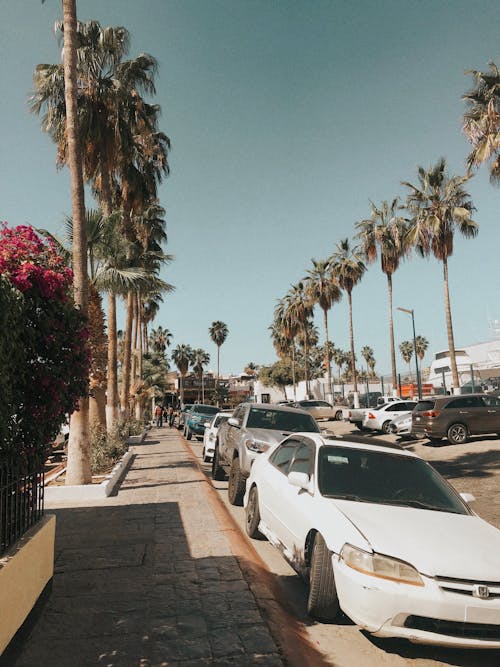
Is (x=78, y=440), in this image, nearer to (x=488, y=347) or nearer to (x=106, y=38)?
(x=106, y=38)

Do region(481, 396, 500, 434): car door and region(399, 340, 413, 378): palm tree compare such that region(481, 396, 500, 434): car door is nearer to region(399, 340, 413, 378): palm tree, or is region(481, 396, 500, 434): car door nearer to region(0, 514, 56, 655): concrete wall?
region(0, 514, 56, 655): concrete wall

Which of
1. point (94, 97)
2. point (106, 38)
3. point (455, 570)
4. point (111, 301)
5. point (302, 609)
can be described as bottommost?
point (302, 609)

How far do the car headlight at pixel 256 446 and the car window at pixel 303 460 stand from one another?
2.95 meters

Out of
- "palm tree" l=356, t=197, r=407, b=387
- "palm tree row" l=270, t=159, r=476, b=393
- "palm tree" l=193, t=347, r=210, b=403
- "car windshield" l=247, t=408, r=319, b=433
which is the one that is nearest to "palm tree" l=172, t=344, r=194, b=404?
"palm tree" l=193, t=347, r=210, b=403

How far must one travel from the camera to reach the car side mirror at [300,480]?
499cm

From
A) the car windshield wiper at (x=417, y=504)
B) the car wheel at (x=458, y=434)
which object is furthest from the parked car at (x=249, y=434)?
the car wheel at (x=458, y=434)

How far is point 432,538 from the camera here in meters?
4.02

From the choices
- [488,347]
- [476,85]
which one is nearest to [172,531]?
[476,85]

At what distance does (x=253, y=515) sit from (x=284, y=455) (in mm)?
1038

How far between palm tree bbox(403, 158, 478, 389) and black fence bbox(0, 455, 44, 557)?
25.7 metres

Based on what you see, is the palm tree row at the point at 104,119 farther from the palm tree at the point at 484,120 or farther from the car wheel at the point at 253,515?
the palm tree at the point at 484,120

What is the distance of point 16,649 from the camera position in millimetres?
3734

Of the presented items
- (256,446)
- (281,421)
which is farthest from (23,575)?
(281,421)

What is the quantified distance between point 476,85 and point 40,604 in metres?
22.5
